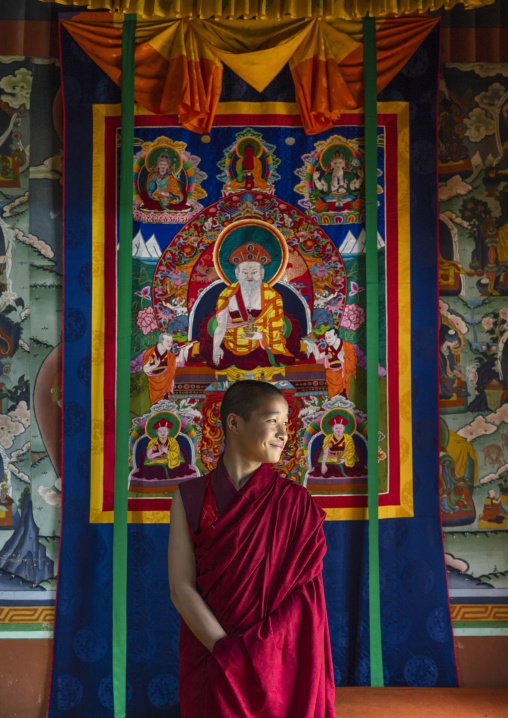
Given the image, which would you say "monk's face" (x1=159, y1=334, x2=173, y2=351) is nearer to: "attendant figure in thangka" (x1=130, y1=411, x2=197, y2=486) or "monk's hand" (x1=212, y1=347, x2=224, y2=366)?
"monk's hand" (x1=212, y1=347, x2=224, y2=366)

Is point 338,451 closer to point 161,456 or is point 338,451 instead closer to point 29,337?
point 161,456

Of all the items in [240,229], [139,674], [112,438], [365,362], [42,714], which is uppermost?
[240,229]

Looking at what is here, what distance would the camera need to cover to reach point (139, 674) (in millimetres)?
3324

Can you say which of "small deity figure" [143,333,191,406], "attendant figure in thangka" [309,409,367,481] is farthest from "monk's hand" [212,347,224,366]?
"attendant figure in thangka" [309,409,367,481]

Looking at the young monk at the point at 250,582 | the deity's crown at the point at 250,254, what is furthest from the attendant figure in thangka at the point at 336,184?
the young monk at the point at 250,582

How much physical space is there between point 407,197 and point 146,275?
157cm

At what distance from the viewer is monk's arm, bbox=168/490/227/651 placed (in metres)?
2.03

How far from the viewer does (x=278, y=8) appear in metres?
3.24

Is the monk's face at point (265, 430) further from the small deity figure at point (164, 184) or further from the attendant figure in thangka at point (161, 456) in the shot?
the small deity figure at point (164, 184)

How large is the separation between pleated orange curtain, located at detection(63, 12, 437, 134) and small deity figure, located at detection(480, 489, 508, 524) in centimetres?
233

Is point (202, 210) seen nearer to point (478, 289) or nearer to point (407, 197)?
point (407, 197)

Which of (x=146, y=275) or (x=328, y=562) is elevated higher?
(x=146, y=275)

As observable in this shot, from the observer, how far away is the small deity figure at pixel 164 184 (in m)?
3.54

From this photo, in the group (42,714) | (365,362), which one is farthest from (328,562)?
(42,714)
